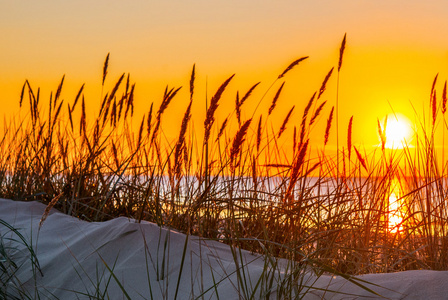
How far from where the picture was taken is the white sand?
1.33m

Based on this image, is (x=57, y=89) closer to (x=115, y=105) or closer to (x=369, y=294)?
(x=115, y=105)

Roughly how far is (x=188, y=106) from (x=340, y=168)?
42.3 inches

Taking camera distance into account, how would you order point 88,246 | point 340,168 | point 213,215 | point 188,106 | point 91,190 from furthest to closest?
point 91,190 < point 340,168 < point 213,215 < point 188,106 < point 88,246

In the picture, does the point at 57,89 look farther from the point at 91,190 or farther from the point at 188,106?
the point at 188,106

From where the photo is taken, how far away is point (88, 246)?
5.99 feet

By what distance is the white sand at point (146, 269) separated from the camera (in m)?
1.33

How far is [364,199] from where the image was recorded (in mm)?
2621

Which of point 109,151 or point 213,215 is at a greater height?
point 109,151

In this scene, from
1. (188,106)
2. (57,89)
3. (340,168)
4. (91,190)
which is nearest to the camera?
(188,106)

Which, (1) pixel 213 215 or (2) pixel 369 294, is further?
(1) pixel 213 215

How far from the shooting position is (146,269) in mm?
1626

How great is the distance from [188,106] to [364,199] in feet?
3.38

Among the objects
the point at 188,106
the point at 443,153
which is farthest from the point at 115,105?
the point at 443,153

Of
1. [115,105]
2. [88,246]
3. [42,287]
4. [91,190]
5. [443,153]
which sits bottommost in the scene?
[42,287]
